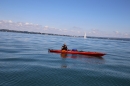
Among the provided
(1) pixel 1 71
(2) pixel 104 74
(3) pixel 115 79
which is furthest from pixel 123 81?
(1) pixel 1 71

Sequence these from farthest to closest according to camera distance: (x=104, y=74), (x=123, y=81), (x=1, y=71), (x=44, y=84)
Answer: (x=104, y=74), (x=1, y=71), (x=123, y=81), (x=44, y=84)

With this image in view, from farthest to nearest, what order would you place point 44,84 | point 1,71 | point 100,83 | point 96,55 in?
point 96,55 < point 1,71 < point 100,83 < point 44,84

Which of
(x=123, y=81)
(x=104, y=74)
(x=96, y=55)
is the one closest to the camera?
(x=123, y=81)

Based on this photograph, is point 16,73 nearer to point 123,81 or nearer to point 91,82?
point 91,82

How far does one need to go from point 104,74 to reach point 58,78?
270 inches

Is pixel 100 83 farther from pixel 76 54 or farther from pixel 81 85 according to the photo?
pixel 76 54

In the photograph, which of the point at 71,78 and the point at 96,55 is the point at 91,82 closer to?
the point at 71,78

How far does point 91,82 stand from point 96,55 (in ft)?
57.9

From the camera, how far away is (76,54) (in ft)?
114

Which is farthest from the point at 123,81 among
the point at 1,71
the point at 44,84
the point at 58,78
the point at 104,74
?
the point at 1,71

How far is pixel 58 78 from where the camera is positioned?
17438 mm

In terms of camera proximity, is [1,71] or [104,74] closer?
[1,71]

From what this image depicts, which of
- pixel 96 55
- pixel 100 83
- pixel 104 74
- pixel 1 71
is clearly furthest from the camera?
pixel 96 55

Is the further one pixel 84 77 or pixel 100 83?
pixel 84 77
